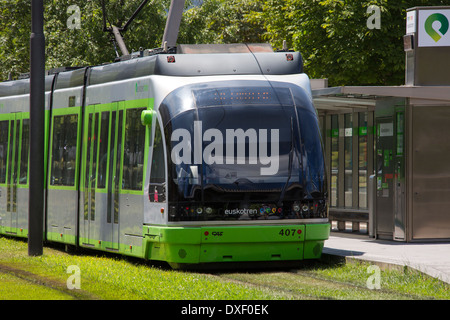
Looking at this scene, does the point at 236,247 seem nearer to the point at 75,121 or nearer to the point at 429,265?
the point at 429,265

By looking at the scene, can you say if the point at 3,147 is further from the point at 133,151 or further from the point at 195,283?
the point at 195,283

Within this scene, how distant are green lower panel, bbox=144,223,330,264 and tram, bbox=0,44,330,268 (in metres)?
0.02

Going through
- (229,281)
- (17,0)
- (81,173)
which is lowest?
(229,281)

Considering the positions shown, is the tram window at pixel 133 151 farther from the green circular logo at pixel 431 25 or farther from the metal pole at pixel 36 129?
the green circular logo at pixel 431 25

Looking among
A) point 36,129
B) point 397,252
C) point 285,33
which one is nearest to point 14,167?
point 36,129

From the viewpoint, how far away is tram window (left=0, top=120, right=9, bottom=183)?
19625 millimetres

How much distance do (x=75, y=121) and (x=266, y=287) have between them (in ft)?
20.2

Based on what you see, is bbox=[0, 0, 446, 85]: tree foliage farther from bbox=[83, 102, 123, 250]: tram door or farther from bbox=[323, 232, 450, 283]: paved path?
bbox=[83, 102, 123, 250]: tram door

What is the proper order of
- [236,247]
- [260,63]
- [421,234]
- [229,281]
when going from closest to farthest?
[229,281]
[236,247]
[260,63]
[421,234]

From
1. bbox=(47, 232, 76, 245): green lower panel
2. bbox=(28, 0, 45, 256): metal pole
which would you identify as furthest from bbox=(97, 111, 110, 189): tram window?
bbox=(47, 232, 76, 245): green lower panel

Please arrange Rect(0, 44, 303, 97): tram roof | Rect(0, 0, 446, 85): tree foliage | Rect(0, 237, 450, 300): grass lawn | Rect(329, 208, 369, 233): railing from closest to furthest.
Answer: Rect(0, 237, 450, 300): grass lawn
Rect(0, 44, 303, 97): tram roof
Rect(329, 208, 369, 233): railing
Rect(0, 0, 446, 85): tree foliage

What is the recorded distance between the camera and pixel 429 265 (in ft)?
41.0

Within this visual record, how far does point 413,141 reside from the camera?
16688mm

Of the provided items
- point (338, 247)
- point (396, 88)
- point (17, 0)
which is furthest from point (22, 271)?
point (17, 0)
